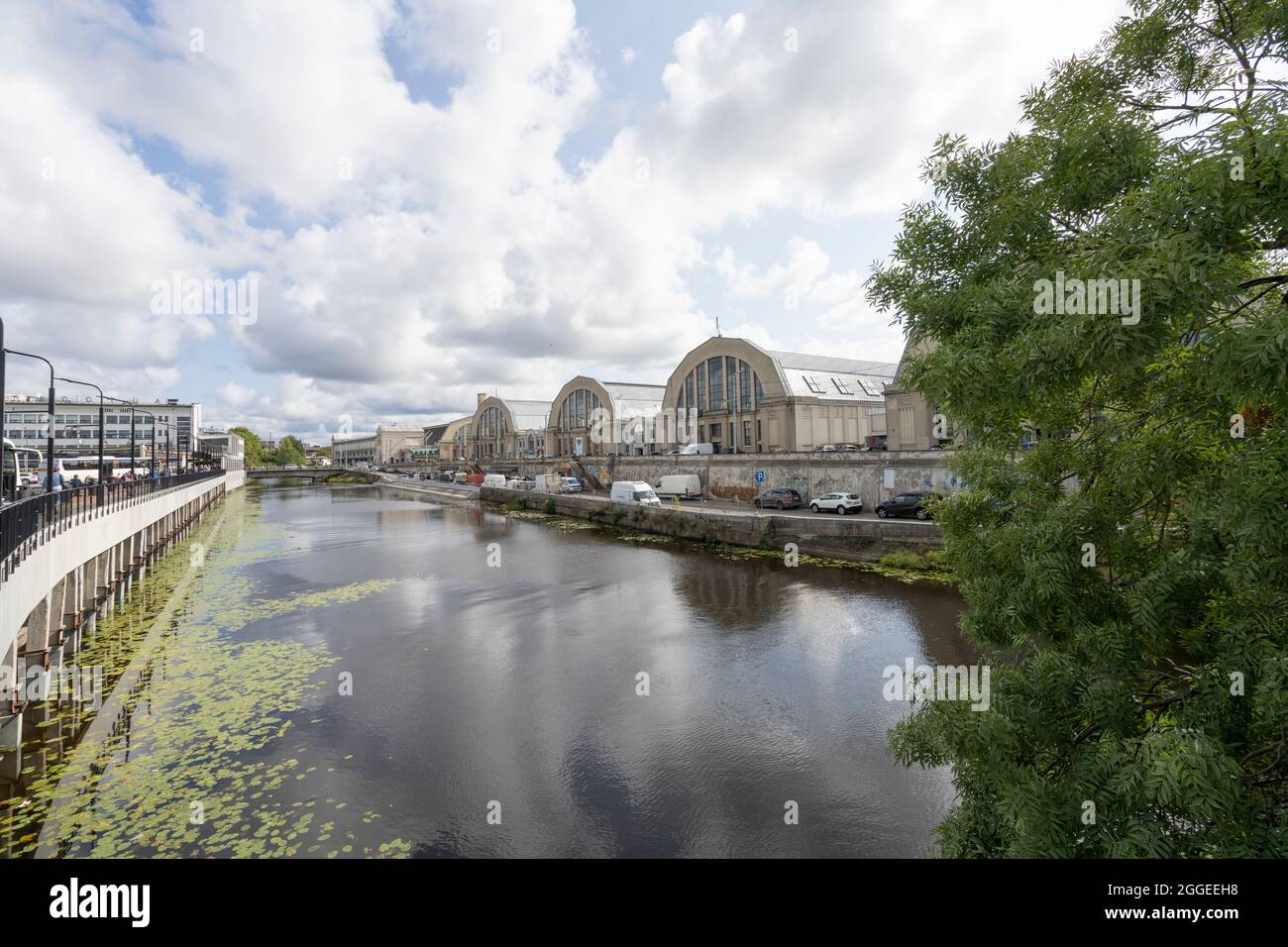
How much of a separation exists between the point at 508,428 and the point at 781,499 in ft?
288

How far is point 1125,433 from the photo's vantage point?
5.66m

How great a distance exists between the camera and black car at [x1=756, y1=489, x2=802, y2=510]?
40531 millimetres

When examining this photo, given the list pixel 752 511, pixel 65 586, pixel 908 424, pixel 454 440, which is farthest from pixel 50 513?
pixel 454 440

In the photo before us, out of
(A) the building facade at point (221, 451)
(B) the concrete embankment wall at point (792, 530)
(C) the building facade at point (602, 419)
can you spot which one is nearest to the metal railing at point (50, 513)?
(B) the concrete embankment wall at point (792, 530)

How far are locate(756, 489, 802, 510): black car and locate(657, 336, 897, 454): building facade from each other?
44.0ft

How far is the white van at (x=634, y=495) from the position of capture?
46.2 m

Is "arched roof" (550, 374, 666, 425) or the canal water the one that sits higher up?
"arched roof" (550, 374, 666, 425)

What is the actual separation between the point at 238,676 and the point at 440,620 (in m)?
6.61

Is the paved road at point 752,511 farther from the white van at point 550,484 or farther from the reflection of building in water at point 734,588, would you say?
the white van at point 550,484

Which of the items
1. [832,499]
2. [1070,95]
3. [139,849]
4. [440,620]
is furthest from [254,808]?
[832,499]

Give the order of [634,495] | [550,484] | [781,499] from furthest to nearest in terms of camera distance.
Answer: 1. [550,484]
2. [634,495]
3. [781,499]

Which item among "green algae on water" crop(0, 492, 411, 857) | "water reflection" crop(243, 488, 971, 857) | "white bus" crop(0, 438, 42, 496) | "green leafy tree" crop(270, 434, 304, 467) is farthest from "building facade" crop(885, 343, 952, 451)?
"green leafy tree" crop(270, 434, 304, 467)

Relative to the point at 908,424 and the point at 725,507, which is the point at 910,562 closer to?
the point at 725,507

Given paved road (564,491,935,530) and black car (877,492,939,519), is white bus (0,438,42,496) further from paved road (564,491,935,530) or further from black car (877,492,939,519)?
black car (877,492,939,519)
